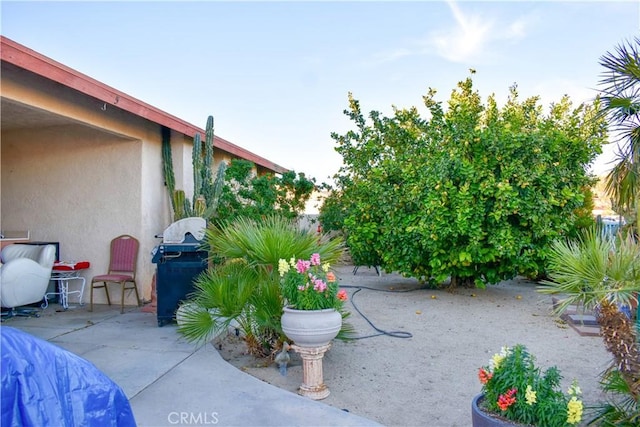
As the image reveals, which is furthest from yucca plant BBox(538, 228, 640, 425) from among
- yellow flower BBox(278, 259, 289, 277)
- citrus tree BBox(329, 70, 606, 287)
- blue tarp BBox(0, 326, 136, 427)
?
citrus tree BBox(329, 70, 606, 287)

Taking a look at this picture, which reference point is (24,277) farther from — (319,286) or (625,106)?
(625,106)

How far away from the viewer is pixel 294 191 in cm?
973

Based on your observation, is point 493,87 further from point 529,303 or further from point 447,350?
point 447,350

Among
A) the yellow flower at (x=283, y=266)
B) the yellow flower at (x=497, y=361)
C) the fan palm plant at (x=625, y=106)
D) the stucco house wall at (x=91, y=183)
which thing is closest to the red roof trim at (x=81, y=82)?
the stucco house wall at (x=91, y=183)

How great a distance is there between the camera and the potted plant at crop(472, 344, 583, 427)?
2.52m

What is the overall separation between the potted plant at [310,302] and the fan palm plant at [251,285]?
327 mm

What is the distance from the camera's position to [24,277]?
639 centimetres

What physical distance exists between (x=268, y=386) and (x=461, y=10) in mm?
6206

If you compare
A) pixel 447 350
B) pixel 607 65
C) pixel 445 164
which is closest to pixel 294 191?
pixel 445 164

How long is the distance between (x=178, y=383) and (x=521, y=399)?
2.70 metres

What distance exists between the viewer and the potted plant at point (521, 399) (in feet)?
8.27

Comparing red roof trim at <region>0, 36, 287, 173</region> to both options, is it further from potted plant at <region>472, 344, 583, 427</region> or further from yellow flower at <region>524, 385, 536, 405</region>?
yellow flower at <region>524, 385, 536, 405</region>

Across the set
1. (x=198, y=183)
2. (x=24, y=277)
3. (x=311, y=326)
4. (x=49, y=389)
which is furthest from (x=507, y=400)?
(x=24, y=277)
